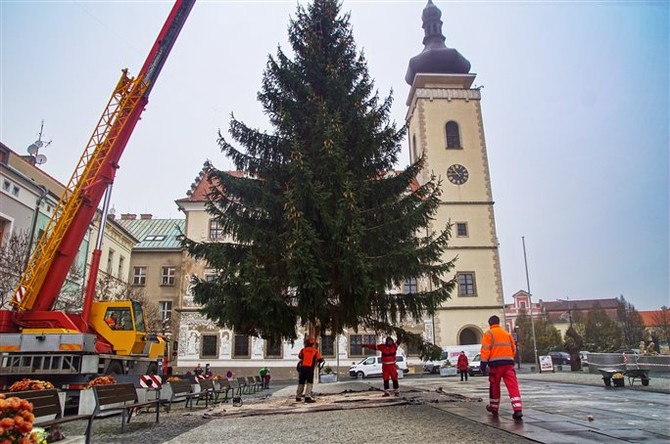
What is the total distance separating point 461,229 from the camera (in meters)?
41.2

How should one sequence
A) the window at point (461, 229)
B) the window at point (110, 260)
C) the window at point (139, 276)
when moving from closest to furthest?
the window at point (110, 260) → the window at point (461, 229) → the window at point (139, 276)

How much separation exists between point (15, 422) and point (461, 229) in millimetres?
39421

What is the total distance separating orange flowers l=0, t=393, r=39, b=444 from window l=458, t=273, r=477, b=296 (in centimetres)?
3787

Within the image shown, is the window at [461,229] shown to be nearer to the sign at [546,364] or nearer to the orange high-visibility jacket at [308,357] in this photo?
the sign at [546,364]

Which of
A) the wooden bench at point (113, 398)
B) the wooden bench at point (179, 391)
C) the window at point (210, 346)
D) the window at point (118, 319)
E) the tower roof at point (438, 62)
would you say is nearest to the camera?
the wooden bench at point (113, 398)

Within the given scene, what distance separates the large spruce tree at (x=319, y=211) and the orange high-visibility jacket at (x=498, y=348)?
3.39m

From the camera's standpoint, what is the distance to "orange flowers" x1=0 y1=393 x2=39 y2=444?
409cm

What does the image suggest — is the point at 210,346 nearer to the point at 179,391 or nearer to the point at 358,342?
the point at 358,342

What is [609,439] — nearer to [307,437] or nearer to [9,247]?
[307,437]

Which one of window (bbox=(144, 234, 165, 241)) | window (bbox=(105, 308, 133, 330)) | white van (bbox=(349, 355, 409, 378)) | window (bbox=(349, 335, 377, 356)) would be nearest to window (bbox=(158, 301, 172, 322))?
window (bbox=(144, 234, 165, 241))

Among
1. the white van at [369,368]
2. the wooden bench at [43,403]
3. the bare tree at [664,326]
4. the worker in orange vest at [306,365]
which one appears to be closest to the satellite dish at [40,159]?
the white van at [369,368]

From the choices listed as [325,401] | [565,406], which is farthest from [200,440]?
[565,406]

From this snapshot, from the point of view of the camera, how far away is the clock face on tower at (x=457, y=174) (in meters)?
42.6

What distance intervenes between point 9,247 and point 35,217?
3.67 m
